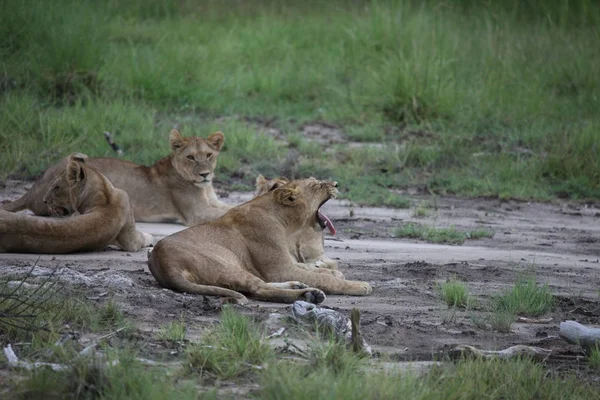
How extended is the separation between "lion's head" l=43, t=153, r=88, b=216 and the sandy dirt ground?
1.72 ft

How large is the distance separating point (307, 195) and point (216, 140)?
2.87 metres

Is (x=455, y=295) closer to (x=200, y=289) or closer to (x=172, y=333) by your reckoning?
(x=200, y=289)

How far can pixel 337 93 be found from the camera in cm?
1248

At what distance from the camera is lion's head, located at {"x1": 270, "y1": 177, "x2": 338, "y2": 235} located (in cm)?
617

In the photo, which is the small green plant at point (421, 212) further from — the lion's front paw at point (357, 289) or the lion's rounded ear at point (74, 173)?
the lion's front paw at point (357, 289)

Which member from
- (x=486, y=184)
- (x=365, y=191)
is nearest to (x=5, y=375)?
(x=365, y=191)

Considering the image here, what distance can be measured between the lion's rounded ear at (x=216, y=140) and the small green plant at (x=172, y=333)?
4.28 metres

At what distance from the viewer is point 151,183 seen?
8.73m

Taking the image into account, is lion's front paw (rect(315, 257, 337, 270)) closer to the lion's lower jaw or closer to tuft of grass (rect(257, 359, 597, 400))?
tuft of grass (rect(257, 359, 597, 400))

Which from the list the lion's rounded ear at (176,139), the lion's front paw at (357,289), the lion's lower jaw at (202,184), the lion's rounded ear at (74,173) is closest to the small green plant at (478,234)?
the lion's lower jaw at (202,184)

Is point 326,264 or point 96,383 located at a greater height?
point 96,383

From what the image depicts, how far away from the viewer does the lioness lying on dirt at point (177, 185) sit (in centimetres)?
861

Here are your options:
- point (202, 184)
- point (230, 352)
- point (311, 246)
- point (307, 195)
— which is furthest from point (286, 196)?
point (202, 184)

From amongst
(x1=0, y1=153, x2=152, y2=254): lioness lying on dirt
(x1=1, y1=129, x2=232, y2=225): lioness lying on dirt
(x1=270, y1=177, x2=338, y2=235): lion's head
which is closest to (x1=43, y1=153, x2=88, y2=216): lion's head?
(x1=0, y1=153, x2=152, y2=254): lioness lying on dirt
